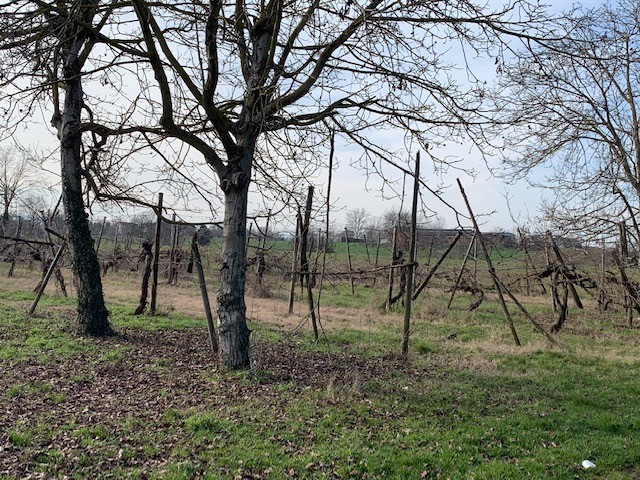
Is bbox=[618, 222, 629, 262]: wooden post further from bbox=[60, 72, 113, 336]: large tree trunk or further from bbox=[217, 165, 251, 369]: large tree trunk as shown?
bbox=[60, 72, 113, 336]: large tree trunk

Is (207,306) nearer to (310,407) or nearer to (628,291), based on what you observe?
(310,407)

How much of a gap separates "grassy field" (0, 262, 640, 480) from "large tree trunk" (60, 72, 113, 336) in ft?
1.63

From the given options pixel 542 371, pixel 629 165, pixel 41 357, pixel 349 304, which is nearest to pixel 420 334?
pixel 542 371

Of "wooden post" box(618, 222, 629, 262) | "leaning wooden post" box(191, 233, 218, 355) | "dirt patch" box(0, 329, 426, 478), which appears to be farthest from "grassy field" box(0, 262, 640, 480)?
"wooden post" box(618, 222, 629, 262)

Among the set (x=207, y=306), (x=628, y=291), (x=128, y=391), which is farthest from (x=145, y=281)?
(x=628, y=291)

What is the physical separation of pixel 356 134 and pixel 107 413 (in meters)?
4.86

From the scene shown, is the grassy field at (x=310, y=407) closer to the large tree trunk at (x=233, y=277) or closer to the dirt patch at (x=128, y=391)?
the dirt patch at (x=128, y=391)

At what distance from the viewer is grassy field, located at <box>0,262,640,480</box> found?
162 inches

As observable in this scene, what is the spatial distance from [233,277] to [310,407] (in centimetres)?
209

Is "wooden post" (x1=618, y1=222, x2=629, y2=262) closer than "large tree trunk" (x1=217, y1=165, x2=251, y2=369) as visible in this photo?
No

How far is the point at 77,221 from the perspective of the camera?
8.81m

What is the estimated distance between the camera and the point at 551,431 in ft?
16.6

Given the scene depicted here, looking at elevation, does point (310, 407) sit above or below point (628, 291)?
below

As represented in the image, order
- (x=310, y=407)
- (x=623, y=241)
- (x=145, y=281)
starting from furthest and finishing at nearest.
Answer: (x=623, y=241)
(x=145, y=281)
(x=310, y=407)
